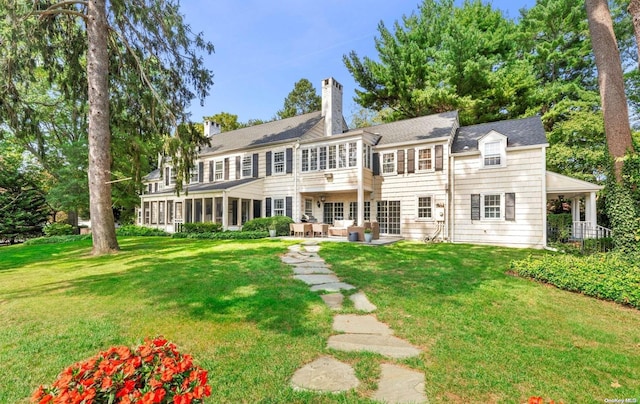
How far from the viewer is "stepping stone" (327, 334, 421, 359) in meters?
3.13

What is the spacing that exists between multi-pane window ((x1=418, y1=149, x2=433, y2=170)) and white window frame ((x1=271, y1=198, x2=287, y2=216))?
7.49m

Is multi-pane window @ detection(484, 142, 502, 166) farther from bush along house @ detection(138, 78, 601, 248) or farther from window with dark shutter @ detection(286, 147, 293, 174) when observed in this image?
window with dark shutter @ detection(286, 147, 293, 174)

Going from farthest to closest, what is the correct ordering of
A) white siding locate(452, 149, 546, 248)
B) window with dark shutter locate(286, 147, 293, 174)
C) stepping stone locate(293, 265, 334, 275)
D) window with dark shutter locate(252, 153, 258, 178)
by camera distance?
1. window with dark shutter locate(252, 153, 258, 178)
2. window with dark shutter locate(286, 147, 293, 174)
3. white siding locate(452, 149, 546, 248)
4. stepping stone locate(293, 265, 334, 275)

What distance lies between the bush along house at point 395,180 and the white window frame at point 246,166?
2.5 inches

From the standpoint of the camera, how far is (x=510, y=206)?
1247 centimetres

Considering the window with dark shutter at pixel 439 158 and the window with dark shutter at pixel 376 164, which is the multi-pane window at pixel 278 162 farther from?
the window with dark shutter at pixel 439 158

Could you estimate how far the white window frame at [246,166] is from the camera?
18.2 metres

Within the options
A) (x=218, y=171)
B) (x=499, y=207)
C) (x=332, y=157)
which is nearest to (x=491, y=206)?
(x=499, y=207)

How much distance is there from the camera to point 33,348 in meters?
3.12

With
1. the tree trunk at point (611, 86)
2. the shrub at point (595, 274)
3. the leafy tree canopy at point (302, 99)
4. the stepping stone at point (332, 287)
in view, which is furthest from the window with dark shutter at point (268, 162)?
the leafy tree canopy at point (302, 99)

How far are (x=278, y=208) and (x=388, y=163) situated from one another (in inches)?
261

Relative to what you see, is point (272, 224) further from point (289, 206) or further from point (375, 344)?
point (375, 344)

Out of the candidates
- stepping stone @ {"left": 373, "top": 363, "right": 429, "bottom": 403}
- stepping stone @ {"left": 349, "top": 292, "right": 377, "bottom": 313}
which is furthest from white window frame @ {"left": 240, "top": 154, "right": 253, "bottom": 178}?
stepping stone @ {"left": 373, "top": 363, "right": 429, "bottom": 403}

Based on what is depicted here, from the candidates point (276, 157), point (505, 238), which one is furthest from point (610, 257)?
point (276, 157)
